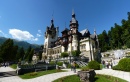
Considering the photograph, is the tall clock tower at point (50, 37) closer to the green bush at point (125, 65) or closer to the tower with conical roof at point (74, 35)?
the tower with conical roof at point (74, 35)

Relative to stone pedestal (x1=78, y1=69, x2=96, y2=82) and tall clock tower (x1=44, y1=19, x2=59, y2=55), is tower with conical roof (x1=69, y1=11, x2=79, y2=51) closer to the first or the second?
tall clock tower (x1=44, y1=19, x2=59, y2=55)

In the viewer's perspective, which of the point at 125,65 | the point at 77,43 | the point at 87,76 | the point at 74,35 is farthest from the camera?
the point at 74,35

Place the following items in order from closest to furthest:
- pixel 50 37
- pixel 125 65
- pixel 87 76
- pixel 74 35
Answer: pixel 87 76 < pixel 125 65 < pixel 74 35 < pixel 50 37

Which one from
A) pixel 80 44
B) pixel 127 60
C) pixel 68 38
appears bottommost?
pixel 127 60

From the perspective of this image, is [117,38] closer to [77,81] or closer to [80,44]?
[80,44]

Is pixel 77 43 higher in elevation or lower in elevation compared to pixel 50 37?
lower

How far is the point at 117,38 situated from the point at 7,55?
66524 mm

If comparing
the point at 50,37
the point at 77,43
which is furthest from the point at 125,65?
the point at 50,37

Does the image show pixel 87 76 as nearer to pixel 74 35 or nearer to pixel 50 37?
pixel 74 35

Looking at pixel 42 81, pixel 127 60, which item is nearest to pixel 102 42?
pixel 127 60

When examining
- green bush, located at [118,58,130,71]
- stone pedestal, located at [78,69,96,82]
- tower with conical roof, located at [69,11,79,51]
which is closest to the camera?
stone pedestal, located at [78,69,96,82]

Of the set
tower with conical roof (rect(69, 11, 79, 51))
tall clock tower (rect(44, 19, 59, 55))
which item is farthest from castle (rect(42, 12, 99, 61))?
tall clock tower (rect(44, 19, 59, 55))

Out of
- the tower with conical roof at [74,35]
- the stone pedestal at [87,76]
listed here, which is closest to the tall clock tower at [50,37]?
the tower with conical roof at [74,35]

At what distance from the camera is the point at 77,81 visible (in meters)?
14.1
